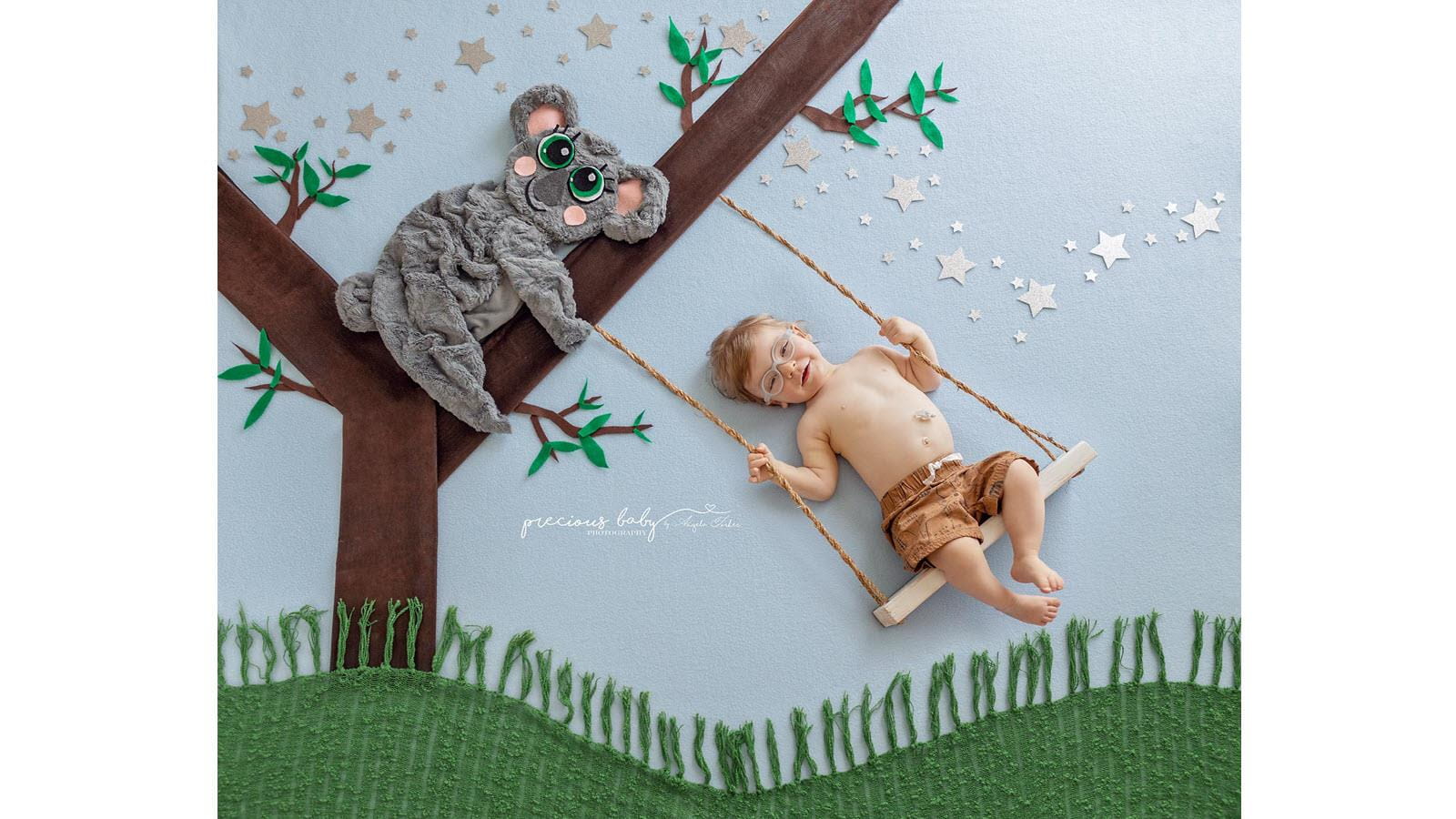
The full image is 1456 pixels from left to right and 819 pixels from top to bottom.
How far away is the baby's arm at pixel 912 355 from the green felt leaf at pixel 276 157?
1.25 m

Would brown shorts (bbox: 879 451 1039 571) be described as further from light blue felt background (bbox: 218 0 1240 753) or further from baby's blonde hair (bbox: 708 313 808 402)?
baby's blonde hair (bbox: 708 313 808 402)

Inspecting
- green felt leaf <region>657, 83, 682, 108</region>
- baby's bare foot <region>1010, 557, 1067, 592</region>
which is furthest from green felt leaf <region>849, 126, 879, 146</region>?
baby's bare foot <region>1010, 557, 1067, 592</region>

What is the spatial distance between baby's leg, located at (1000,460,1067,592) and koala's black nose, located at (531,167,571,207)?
104 cm

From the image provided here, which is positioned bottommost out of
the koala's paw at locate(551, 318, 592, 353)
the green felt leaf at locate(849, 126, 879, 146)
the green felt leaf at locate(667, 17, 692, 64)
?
the koala's paw at locate(551, 318, 592, 353)

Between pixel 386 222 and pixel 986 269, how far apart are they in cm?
123

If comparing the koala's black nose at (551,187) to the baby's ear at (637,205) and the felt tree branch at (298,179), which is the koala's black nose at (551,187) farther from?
the felt tree branch at (298,179)

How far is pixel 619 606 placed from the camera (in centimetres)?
177

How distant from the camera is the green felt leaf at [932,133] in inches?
72.5

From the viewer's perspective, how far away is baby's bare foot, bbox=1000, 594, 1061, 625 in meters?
1.69

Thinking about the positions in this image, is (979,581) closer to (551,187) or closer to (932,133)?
(932,133)

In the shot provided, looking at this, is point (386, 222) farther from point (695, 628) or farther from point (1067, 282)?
point (1067, 282)

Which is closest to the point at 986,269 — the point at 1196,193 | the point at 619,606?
the point at 1196,193

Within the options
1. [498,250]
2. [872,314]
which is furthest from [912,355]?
[498,250]

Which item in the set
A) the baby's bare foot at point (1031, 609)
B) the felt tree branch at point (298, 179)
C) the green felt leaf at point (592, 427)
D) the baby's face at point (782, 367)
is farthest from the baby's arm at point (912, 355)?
the felt tree branch at point (298, 179)
